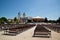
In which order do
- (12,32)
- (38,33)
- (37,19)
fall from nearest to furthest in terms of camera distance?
(38,33) < (12,32) < (37,19)

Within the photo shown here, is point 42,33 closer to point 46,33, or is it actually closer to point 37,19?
point 46,33

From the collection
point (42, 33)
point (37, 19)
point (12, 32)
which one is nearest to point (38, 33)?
point (42, 33)

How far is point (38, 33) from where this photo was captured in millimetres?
14031

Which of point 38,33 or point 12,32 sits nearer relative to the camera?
point 38,33

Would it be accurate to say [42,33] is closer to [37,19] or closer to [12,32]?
[12,32]

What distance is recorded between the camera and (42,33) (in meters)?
14.1

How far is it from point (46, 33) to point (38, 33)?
1015mm

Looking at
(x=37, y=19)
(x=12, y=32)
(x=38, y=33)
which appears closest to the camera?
(x=38, y=33)

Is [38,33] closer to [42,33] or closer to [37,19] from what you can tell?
[42,33]

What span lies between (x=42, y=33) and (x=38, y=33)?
1.61 feet

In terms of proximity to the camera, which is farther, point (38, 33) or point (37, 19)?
point (37, 19)

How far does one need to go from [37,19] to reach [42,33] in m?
110

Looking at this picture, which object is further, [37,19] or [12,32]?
[37,19]

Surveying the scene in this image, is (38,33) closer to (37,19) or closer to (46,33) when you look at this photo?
(46,33)
